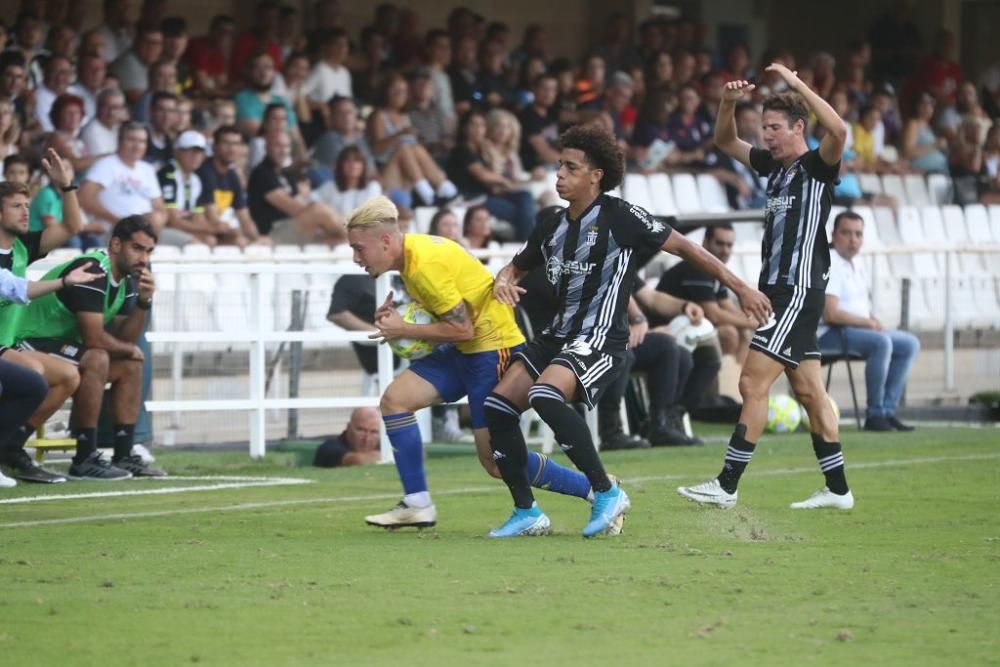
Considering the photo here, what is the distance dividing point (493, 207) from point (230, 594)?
12440 millimetres

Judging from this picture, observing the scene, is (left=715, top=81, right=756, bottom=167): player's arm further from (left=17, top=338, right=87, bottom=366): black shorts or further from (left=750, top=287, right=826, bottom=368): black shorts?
(left=17, top=338, right=87, bottom=366): black shorts

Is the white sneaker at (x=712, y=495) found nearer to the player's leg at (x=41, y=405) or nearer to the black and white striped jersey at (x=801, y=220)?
the black and white striped jersey at (x=801, y=220)

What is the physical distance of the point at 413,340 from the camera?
9.22 meters

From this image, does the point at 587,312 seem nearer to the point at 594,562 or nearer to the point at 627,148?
the point at 594,562

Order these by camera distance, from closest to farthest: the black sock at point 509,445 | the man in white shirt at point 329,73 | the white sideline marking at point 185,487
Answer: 1. the black sock at point 509,445
2. the white sideline marking at point 185,487
3. the man in white shirt at point 329,73

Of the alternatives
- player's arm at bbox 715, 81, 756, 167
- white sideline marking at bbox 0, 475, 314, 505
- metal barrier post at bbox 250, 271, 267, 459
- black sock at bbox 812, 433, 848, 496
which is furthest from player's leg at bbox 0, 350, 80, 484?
black sock at bbox 812, 433, 848, 496

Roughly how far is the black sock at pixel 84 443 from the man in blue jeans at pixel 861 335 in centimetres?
635

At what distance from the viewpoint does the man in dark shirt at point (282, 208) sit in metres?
17.8

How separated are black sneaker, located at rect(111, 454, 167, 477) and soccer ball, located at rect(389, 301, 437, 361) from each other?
12.8 feet

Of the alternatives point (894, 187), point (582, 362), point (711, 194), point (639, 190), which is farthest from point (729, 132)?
point (894, 187)

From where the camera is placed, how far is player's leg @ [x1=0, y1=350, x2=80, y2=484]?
39.1 ft

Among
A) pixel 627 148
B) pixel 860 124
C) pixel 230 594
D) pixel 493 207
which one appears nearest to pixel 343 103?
pixel 493 207

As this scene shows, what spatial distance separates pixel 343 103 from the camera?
19.1m

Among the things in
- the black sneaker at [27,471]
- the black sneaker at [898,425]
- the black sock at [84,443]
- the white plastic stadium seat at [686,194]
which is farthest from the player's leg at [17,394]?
the white plastic stadium seat at [686,194]
